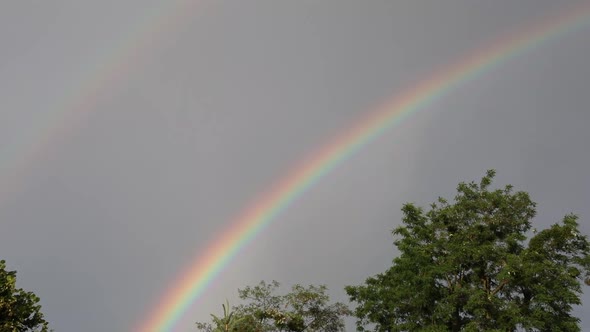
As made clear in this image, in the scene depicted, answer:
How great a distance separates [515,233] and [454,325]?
7281mm

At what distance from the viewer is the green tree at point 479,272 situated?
3003cm

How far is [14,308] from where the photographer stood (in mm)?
23375

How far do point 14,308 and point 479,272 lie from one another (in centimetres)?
2707

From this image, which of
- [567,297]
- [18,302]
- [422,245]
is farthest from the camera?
[422,245]

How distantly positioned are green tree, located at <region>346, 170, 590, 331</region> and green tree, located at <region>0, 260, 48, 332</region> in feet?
70.0

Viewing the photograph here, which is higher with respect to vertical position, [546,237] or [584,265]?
[546,237]

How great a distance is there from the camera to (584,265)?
3136 cm

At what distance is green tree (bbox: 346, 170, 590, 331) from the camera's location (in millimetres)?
30031

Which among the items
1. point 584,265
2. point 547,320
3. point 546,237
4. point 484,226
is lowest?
point 547,320

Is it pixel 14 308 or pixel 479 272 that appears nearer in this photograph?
pixel 14 308

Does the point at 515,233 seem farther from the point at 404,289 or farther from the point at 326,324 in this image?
the point at 326,324

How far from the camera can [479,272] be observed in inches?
1300

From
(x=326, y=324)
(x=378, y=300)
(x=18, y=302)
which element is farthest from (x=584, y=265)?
(x=18, y=302)

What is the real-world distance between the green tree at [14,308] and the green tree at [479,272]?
21.4 metres
